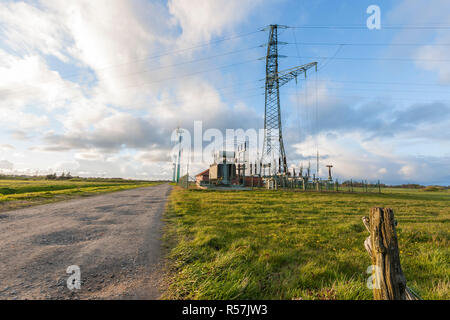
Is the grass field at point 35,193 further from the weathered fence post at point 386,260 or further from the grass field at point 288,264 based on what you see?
the weathered fence post at point 386,260

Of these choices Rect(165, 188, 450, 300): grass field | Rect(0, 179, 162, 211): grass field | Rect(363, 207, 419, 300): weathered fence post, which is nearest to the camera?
Rect(363, 207, 419, 300): weathered fence post

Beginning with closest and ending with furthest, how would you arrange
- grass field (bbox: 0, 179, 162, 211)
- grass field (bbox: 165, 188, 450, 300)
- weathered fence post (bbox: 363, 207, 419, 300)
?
weathered fence post (bbox: 363, 207, 419, 300)
grass field (bbox: 165, 188, 450, 300)
grass field (bbox: 0, 179, 162, 211)

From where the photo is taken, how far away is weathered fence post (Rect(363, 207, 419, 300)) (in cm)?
242

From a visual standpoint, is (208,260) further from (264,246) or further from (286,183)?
(286,183)

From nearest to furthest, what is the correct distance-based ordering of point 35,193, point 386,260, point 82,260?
point 386,260
point 82,260
point 35,193

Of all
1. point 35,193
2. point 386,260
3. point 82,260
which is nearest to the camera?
point 386,260

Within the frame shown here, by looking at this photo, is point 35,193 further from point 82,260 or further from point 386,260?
point 386,260

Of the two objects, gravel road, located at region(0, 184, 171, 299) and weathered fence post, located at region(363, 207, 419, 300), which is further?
gravel road, located at region(0, 184, 171, 299)

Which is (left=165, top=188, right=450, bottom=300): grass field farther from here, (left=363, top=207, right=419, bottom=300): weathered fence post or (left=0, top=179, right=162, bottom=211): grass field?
(left=0, top=179, right=162, bottom=211): grass field

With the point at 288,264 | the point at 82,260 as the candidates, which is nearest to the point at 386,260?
the point at 288,264

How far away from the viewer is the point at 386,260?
2551mm

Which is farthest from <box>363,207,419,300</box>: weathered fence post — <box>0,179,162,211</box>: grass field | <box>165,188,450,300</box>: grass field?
<box>0,179,162,211</box>: grass field

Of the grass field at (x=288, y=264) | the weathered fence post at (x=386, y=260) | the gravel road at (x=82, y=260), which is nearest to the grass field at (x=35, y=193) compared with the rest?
the gravel road at (x=82, y=260)

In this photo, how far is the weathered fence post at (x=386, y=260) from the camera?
95.3 inches
